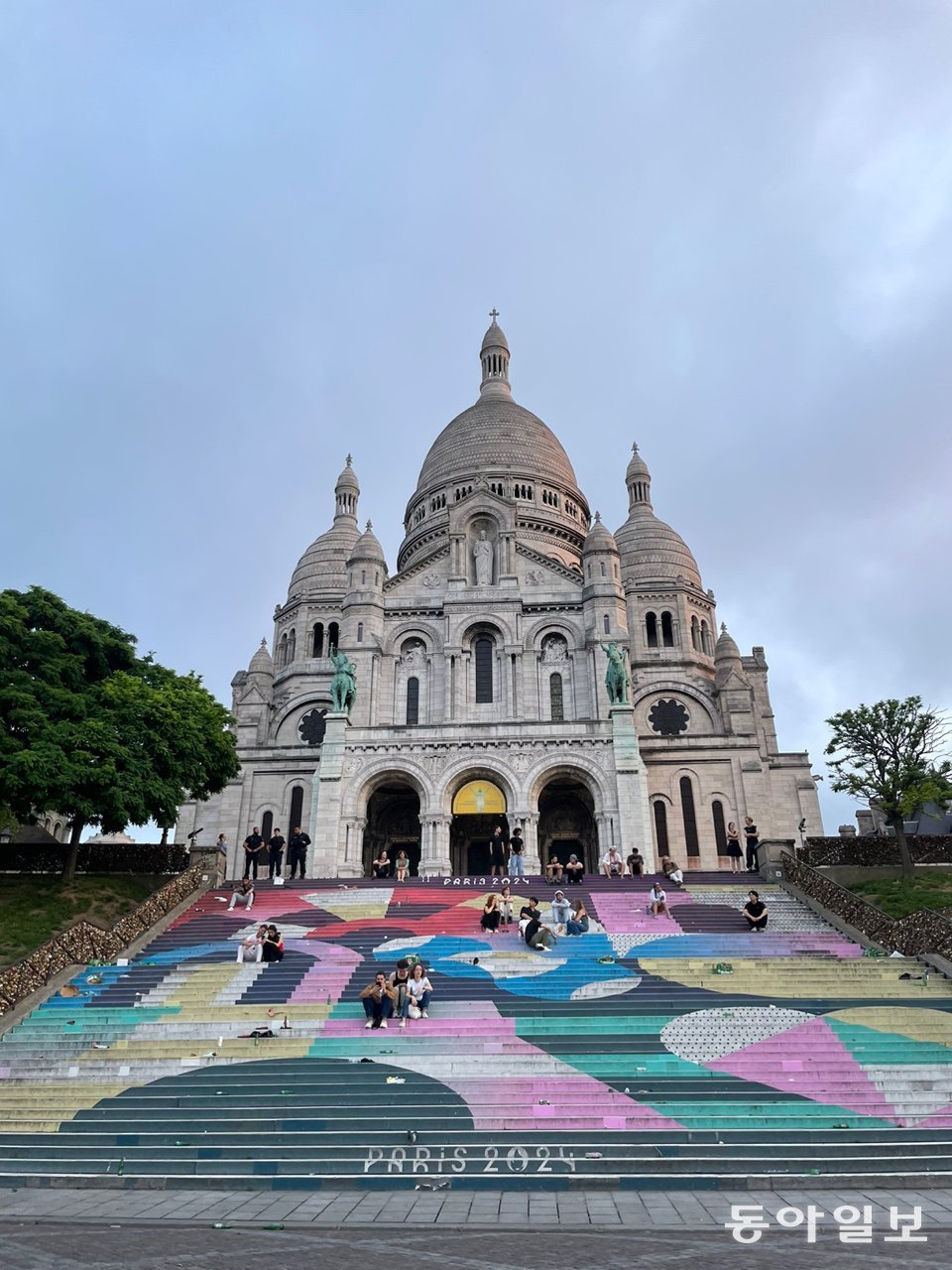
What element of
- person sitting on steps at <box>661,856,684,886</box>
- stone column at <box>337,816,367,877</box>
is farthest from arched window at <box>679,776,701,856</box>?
stone column at <box>337,816,367,877</box>

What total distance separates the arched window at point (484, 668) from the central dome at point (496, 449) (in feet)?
61.3

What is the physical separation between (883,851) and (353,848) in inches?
739

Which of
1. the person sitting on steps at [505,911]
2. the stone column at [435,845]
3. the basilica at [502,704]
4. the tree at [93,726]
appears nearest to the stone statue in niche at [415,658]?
the basilica at [502,704]

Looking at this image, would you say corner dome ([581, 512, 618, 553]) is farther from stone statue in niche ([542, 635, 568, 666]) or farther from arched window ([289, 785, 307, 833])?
arched window ([289, 785, 307, 833])

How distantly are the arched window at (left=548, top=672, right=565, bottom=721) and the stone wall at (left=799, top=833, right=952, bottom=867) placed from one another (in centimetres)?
1333

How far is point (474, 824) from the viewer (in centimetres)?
3850

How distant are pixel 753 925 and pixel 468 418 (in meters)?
45.8

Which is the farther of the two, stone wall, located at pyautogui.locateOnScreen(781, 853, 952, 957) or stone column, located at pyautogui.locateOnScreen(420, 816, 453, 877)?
stone column, located at pyautogui.locateOnScreen(420, 816, 453, 877)

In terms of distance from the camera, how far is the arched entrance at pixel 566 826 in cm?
3991

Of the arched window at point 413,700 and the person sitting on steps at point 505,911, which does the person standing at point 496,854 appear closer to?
the arched window at point 413,700

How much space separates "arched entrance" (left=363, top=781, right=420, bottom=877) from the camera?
39.8 m

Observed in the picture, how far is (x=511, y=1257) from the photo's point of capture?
27.6 ft

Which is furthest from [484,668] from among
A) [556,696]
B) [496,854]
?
[496,854]

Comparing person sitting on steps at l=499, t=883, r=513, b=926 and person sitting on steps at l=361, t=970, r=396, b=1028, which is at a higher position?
person sitting on steps at l=499, t=883, r=513, b=926
